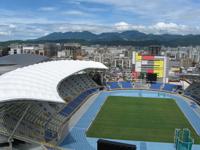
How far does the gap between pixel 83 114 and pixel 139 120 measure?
7.62 metres

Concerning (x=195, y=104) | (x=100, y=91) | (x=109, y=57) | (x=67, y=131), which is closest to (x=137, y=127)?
(x=67, y=131)

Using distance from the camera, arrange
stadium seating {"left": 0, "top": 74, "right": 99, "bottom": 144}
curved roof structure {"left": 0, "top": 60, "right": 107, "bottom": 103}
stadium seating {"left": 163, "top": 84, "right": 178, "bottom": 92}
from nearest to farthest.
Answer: curved roof structure {"left": 0, "top": 60, "right": 107, "bottom": 103}
stadium seating {"left": 0, "top": 74, "right": 99, "bottom": 144}
stadium seating {"left": 163, "top": 84, "right": 178, "bottom": 92}

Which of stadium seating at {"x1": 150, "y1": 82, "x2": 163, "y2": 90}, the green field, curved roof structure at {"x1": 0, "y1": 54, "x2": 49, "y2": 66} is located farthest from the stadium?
curved roof structure at {"x1": 0, "y1": 54, "x2": 49, "y2": 66}

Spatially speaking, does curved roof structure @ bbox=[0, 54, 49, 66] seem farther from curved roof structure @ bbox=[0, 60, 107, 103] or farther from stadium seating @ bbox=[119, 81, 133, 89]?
curved roof structure @ bbox=[0, 60, 107, 103]

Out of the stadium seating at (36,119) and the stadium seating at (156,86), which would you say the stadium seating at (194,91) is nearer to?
the stadium seating at (156,86)

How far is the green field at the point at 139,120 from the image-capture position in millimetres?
34062

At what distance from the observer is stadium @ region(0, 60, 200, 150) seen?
2583 cm

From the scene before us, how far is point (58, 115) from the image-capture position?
121 feet

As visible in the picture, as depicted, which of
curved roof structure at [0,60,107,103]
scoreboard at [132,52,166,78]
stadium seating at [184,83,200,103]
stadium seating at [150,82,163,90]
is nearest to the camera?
curved roof structure at [0,60,107,103]

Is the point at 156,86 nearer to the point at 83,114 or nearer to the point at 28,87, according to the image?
the point at 83,114

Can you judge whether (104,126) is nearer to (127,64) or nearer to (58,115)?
(58,115)

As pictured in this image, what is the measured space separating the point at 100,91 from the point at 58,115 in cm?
2889

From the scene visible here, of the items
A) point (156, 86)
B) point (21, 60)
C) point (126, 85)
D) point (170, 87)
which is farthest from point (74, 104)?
point (21, 60)

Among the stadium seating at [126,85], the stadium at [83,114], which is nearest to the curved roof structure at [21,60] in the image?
the stadium at [83,114]
